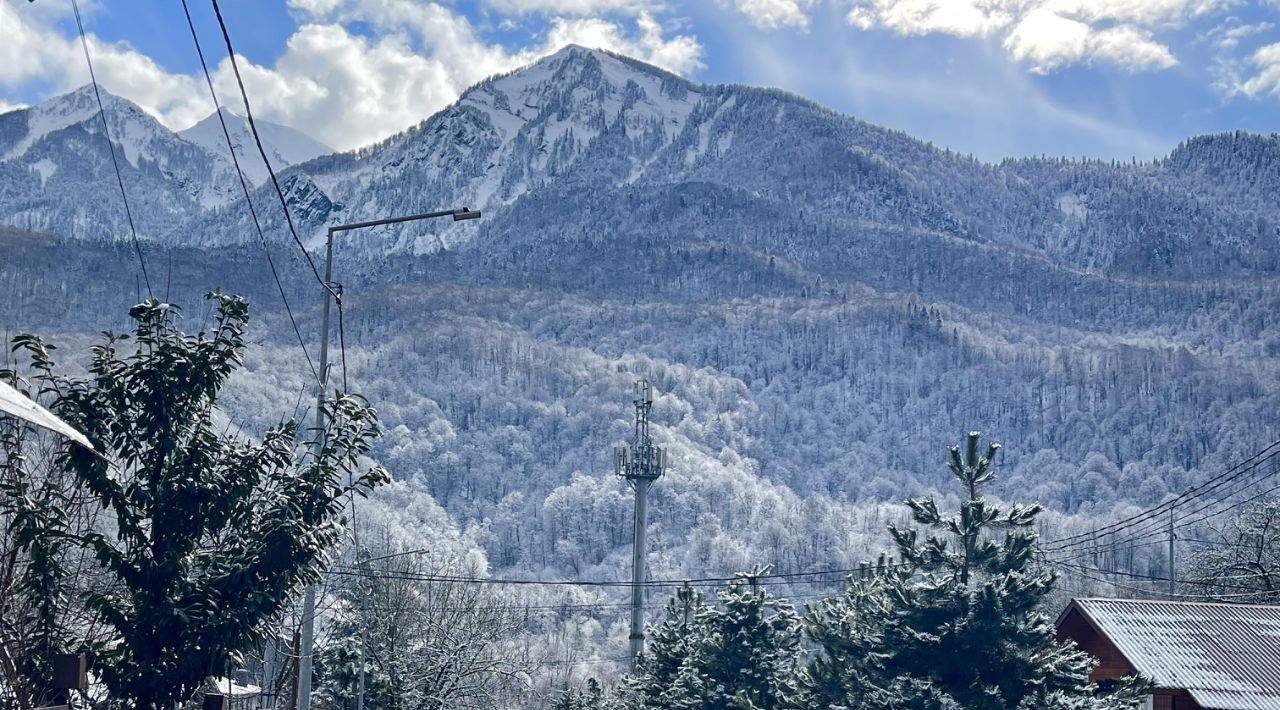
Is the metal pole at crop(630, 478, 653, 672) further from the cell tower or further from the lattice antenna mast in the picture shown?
the lattice antenna mast

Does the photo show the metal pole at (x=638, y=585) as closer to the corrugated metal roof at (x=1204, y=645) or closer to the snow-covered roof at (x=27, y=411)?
the corrugated metal roof at (x=1204, y=645)

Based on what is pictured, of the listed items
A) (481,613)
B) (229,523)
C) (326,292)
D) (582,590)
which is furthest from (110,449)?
(582,590)

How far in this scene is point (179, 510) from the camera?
14.3m

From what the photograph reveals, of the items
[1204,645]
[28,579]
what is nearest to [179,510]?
[28,579]

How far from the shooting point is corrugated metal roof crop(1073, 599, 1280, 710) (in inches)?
1267

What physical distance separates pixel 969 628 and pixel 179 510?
1311 centimetres

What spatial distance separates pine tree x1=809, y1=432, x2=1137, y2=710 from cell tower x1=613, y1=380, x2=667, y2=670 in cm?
2212

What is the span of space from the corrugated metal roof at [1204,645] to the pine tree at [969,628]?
8.88 metres

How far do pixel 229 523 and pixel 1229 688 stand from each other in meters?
24.2

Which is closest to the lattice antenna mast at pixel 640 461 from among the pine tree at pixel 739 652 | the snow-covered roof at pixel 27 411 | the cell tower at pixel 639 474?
the cell tower at pixel 639 474

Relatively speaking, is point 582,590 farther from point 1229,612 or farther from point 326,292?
point 326,292

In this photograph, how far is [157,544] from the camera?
14.2 meters

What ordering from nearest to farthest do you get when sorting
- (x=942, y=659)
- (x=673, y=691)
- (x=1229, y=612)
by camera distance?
(x=942, y=659)
(x=1229, y=612)
(x=673, y=691)

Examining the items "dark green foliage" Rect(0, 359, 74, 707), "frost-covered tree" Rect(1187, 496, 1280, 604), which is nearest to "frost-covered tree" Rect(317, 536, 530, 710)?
"dark green foliage" Rect(0, 359, 74, 707)
